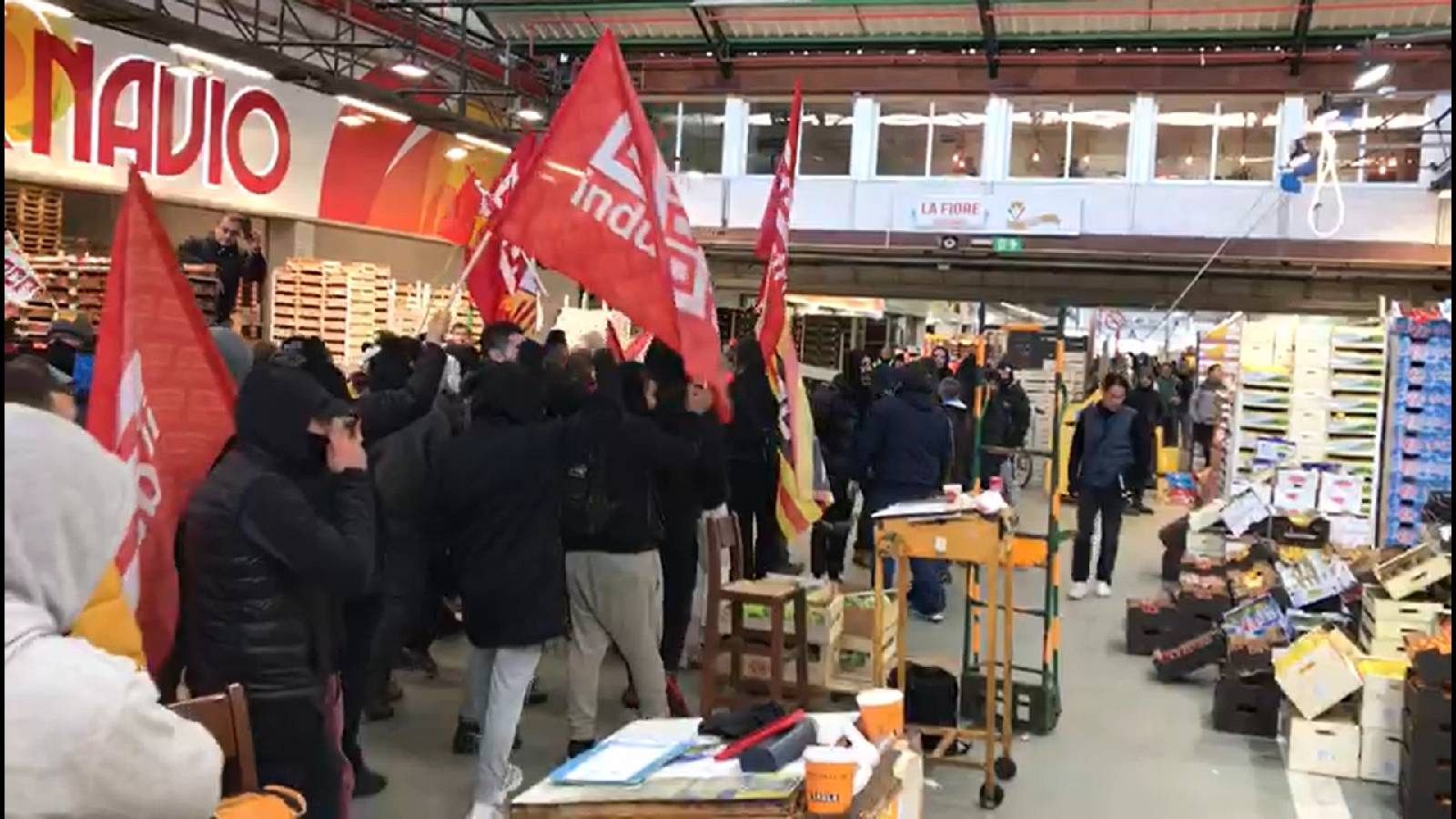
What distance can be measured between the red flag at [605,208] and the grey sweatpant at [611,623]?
34.9 inches

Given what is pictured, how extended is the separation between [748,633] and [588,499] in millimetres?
1341

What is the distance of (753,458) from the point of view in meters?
8.37

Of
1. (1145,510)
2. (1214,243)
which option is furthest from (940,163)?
(1145,510)

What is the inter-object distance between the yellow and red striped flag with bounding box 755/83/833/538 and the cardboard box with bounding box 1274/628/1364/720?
7.98ft

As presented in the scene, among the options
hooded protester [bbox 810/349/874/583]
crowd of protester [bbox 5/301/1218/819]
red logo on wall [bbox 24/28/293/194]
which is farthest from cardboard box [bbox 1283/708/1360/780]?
red logo on wall [bbox 24/28/293/194]

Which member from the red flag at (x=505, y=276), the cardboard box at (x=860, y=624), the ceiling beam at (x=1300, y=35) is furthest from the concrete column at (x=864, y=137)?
the cardboard box at (x=860, y=624)

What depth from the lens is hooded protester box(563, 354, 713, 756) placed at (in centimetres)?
518

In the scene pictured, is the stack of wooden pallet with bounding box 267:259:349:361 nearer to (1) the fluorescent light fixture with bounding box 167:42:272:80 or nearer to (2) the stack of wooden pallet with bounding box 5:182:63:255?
(1) the fluorescent light fixture with bounding box 167:42:272:80

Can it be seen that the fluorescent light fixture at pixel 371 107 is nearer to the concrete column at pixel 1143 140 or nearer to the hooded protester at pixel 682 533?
the hooded protester at pixel 682 533

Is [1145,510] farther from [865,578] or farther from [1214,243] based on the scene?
[865,578]

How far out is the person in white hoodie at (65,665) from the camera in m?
1.63

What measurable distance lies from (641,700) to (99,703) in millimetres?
3802

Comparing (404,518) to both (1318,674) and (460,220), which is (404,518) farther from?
(460,220)

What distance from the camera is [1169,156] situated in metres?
19.1
